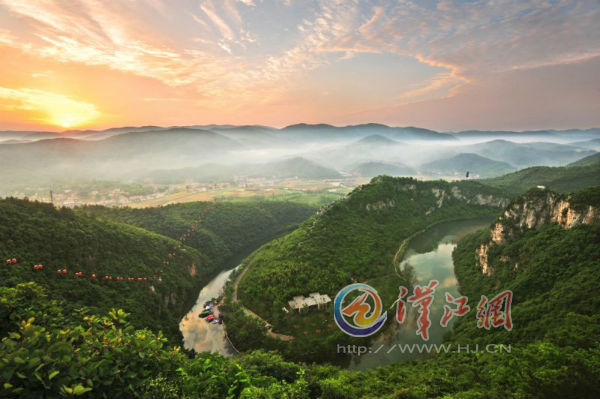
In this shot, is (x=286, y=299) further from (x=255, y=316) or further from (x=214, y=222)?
(x=214, y=222)

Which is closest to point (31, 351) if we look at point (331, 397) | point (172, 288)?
point (331, 397)

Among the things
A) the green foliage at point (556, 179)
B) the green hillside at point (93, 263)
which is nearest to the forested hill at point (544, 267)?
the green hillside at point (93, 263)

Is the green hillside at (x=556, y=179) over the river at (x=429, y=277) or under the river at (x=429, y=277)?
over

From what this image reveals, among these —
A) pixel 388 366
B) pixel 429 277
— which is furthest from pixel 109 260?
pixel 429 277

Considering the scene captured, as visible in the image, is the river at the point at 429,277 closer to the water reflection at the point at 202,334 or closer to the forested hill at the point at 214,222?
the water reflection at the point at 202,334

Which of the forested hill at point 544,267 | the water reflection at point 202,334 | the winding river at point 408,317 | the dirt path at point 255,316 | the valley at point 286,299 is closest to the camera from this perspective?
the valley at point 286,299

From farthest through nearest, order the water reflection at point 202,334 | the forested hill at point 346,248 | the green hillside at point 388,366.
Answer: the forested hill at point 346,248, the water reflection at point 202,334, the green hillside at point 388,366
